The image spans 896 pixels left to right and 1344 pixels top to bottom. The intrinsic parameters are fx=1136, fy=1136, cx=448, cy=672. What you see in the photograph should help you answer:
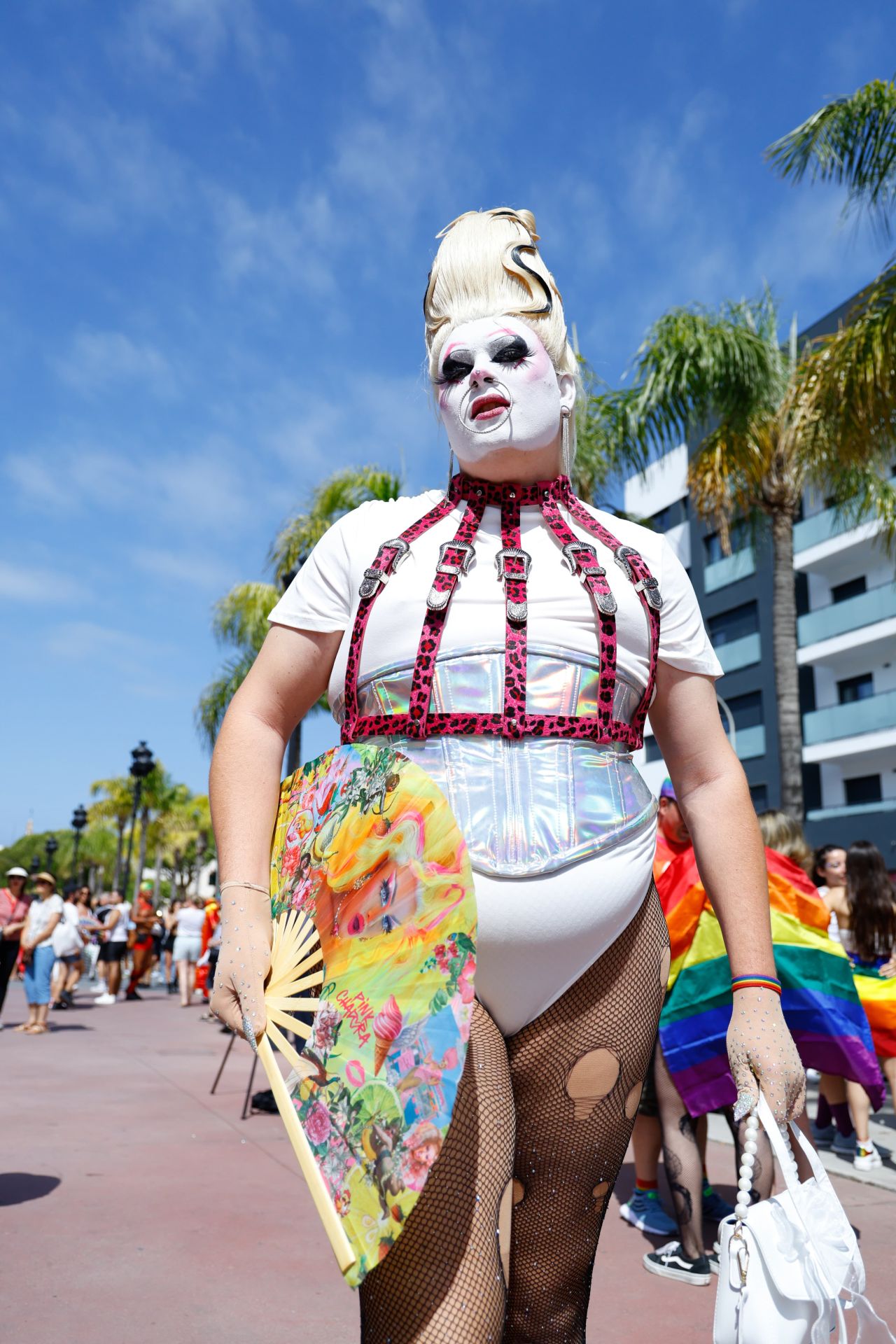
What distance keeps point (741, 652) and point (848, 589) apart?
11.5 ft

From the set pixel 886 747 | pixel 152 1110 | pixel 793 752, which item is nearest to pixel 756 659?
pixel 886 747

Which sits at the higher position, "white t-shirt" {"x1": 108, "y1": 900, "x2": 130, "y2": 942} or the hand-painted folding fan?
the hand-painted folding fan

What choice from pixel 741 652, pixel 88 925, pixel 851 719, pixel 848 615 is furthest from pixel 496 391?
pixel 741 652

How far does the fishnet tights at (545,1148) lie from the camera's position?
140cm

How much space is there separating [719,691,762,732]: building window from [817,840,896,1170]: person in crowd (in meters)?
26.2

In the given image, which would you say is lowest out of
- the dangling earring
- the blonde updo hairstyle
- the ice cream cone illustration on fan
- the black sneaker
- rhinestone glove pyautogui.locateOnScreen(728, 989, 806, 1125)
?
the black sneaker

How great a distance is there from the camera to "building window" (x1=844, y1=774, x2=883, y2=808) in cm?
2995

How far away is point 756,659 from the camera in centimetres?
3316

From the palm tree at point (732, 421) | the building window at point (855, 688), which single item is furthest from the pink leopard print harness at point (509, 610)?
the building window at point (855, 688)

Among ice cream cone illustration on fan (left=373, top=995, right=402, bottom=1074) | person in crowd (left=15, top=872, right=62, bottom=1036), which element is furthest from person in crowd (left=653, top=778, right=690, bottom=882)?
person in crowd (left=15, top=872, right=62, bottom=1036)

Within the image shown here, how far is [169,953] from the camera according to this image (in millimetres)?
22328

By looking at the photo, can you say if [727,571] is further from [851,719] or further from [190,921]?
[190,921]

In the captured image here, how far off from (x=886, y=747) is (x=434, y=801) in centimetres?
2924

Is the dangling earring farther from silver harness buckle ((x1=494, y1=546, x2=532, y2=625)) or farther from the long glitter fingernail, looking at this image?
the long glitter fingernail
